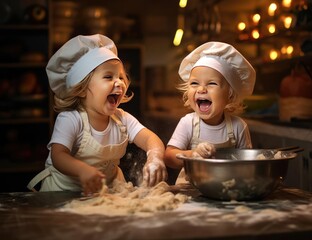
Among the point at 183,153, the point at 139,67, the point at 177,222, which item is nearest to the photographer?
the point at 177,222

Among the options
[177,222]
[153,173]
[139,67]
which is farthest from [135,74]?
[177,222]

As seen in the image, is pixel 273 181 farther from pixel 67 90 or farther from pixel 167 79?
pixel 167 79

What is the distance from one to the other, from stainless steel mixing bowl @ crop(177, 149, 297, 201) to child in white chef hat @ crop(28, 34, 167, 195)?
276mm

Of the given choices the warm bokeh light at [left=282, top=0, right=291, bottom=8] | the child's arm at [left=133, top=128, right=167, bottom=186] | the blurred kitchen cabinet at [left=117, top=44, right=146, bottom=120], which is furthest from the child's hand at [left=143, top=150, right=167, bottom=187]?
the blurred kitchen cabinet at [left=117, top=44, right=146, bottom=120]

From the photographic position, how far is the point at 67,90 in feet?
6.04

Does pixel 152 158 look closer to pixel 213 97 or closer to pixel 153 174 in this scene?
pixel 153 174

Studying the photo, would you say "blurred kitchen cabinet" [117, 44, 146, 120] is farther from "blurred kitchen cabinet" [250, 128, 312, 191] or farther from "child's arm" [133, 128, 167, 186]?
"child's arm" [133, 128, 167, 186]

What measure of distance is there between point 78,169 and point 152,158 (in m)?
0.28

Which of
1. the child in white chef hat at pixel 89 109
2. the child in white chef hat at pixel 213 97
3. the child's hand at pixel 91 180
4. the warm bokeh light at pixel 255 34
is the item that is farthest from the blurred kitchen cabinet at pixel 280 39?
the child's hand at pixel 91 180

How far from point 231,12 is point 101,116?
14.3 feet

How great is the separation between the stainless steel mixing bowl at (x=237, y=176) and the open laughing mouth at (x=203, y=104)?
442mm

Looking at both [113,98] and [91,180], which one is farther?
[113,98]

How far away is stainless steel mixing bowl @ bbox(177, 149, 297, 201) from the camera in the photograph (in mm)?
1390

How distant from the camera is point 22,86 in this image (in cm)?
414
